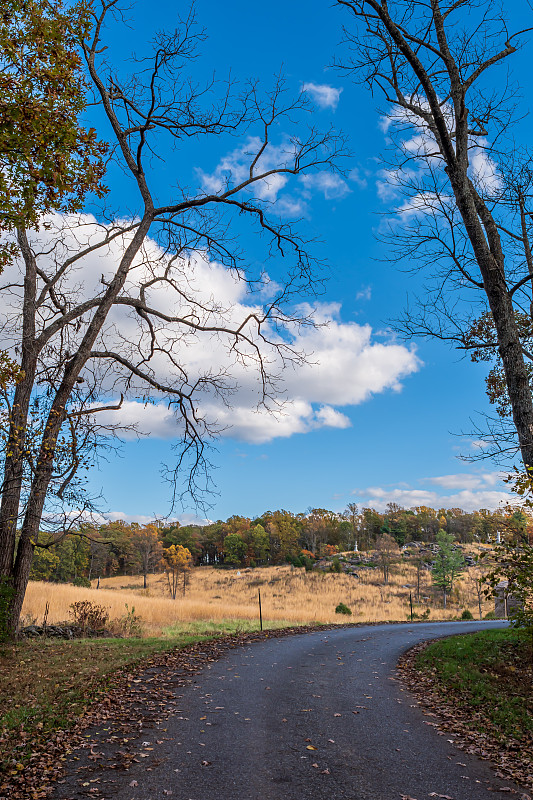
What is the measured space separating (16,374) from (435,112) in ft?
27.4

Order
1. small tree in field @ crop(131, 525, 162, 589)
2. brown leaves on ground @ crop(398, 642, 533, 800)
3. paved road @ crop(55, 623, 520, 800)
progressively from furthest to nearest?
1. small tree in field @ crop(131, 525, 162, 589)
2. brown leaves on ground @ crop(398, 642, 533, 800)
3. paved road @ crop(55, 623, 520, 800)

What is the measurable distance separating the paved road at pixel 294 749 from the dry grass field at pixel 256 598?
9087 millimetres

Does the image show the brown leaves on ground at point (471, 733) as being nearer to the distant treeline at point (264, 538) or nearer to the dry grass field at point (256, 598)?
the dry grass field at point (256, 598)

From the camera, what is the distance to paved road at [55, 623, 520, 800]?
452 centimetres

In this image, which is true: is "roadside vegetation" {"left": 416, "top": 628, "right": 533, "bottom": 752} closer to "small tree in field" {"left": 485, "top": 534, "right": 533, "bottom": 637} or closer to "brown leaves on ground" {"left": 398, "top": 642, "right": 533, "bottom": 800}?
"brown leaves on ground" {"left": 398, "top": 642, "right": 533, "bottom": 800}

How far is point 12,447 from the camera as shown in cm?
757

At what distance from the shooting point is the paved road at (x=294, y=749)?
4.52 meters

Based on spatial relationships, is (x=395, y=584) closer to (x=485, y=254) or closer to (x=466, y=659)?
(x=466, y=659)

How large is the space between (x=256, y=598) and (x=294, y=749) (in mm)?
38856

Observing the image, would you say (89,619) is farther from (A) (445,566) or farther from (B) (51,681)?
(A) (445,566)

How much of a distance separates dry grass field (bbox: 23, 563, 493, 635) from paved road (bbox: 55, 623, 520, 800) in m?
9.09

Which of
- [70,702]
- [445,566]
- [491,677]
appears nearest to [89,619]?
[70,702]

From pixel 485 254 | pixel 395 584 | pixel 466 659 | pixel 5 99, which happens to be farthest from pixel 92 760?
pixel 395 584

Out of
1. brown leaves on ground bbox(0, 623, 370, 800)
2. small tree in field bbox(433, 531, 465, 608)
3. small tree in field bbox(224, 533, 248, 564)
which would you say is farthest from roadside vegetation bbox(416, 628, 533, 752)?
small tree in field bbox(224, 533, 248, 564)
